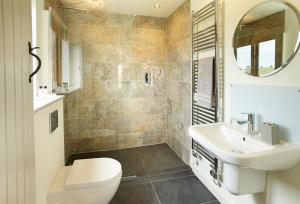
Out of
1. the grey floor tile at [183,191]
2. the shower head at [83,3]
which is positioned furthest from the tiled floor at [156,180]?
the shower head at [83,3]

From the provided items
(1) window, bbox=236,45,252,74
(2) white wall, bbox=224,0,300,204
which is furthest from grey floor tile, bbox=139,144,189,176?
(1) window, bbox=236,45,252,74

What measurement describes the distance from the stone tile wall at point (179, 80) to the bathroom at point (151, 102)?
1.2 inches

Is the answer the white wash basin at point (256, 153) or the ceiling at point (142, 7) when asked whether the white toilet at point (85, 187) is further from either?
the ceiling at point (142, 7)

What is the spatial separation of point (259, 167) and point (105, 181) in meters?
1.10

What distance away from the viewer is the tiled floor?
2.01 metres

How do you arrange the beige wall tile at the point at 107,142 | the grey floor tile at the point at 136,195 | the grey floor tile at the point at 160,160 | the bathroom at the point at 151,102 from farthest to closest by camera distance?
the beige wall tile at the point at 107,142, the grey floor tile at the point at 160,160, the grey floor tile at the point at 136,195, the bathroom at the point at 151,102

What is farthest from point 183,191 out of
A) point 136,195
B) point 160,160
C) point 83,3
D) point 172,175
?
point 83,3

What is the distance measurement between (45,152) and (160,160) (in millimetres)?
1790

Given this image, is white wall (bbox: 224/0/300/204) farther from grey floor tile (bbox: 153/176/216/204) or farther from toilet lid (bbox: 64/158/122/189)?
toilet lid (bbox: 64/158/122/189)

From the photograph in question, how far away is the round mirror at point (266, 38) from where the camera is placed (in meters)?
1.23

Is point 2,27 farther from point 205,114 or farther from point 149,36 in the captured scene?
point 149,36

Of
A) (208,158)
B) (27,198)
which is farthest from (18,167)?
(208,158)

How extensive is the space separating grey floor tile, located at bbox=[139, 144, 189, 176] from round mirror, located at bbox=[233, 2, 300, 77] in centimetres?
167

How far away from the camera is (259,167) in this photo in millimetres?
1117
